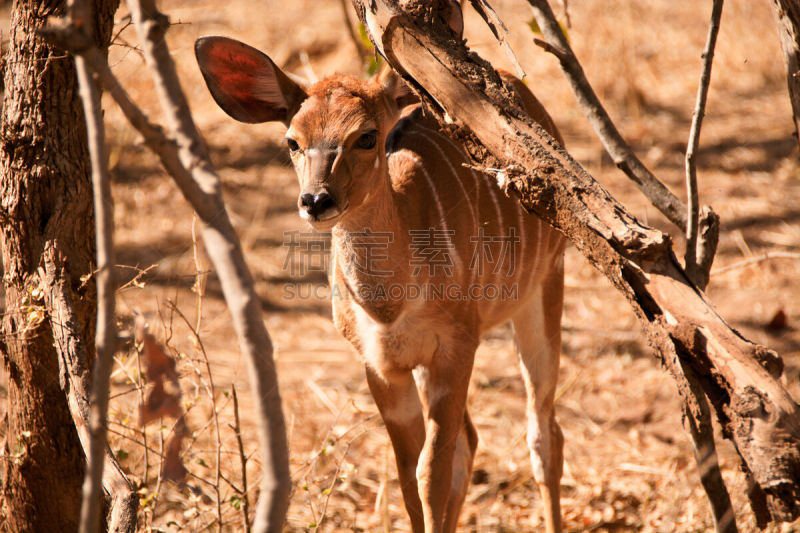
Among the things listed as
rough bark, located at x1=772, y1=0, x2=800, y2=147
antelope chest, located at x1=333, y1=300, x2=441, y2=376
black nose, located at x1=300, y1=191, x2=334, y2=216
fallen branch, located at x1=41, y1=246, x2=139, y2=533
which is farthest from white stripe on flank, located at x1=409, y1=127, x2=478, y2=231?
fallen branch, located at x1=41, y1=246, x2=139, y2=533

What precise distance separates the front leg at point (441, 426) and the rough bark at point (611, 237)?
990 millimetres

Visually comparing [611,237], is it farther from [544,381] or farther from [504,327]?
[504,327]

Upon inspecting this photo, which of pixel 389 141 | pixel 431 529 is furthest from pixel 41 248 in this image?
pixel 431 529

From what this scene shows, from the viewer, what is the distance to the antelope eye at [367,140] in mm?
2721

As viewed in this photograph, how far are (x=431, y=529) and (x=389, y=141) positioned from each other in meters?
1.49

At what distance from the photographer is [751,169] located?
20.9 feet

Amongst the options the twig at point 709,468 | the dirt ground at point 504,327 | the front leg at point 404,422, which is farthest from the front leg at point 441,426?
the twig at point 709,468

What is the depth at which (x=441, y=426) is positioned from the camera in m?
2.95

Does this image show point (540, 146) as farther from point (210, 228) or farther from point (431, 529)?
point (431, 529)

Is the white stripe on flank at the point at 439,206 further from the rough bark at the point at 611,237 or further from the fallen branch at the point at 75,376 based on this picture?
the fallen branch at the point at 75,376

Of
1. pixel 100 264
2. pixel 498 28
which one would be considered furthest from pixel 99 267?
pixel 498 28

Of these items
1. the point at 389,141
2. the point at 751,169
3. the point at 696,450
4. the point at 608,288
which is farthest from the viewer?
the point at 751,169

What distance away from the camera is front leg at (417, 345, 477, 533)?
2.95 m

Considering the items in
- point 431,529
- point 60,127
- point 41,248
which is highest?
point 60,127
